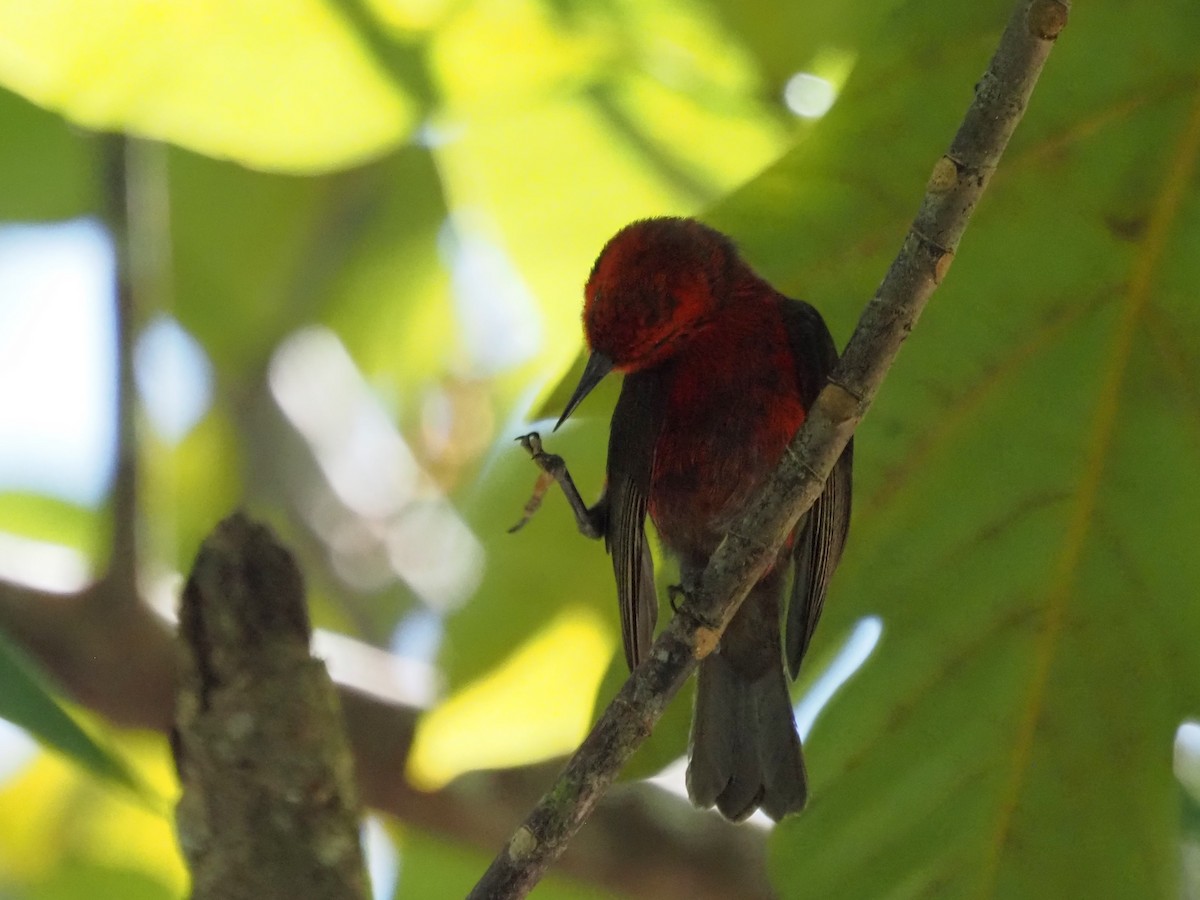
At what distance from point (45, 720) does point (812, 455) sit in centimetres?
106

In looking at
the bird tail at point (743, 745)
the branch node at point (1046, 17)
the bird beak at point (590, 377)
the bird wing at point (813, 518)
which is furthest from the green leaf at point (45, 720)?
the branch node at point (1046, 17)

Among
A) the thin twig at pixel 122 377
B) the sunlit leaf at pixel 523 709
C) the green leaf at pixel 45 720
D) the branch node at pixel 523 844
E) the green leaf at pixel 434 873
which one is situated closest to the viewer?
the branch node at pixel 523 844

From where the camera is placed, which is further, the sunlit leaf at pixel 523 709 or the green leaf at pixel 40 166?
the sunlit leaf at pixel 523 709

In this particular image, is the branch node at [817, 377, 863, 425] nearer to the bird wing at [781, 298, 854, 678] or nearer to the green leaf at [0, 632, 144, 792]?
the bird wing at [781, 298, 854, 678]

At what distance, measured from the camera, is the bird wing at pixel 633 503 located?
2.24 metres

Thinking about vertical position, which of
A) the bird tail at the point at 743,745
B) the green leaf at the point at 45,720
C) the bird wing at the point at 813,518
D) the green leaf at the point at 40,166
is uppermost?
the green leaf at the point at 40,166

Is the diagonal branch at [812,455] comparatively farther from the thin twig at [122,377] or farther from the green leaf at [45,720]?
the thin twig at [122,377]

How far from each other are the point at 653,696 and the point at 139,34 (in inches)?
62.5

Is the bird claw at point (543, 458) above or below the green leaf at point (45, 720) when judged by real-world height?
above

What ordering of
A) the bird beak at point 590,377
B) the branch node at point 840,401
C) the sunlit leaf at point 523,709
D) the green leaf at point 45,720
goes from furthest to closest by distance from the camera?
the sunlit leaf at point 523,709
the bird beak at point 590,377
the green leaf at point 45,720
the branch node at point 840,401

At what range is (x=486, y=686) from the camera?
2.76 m

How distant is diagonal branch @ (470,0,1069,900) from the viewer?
1.49 m

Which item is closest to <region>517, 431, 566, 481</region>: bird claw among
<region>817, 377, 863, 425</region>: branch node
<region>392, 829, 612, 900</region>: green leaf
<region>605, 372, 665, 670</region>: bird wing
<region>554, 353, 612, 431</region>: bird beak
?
<region>554, 353, 612, 431</region>: bird beak

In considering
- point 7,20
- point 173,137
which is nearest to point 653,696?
point 173,137
